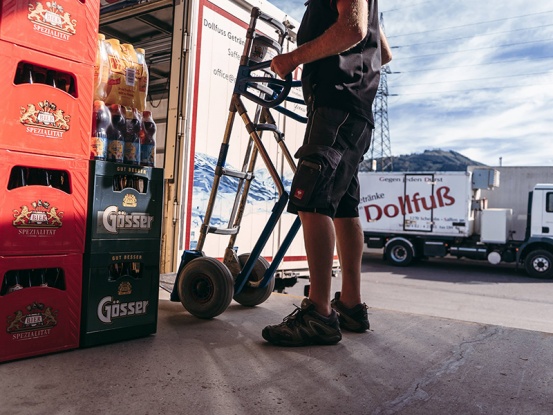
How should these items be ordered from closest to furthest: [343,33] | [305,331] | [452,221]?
[343,33] → [305,331] → [452,221]

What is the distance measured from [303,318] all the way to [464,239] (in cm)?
1418

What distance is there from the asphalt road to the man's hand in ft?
10.4

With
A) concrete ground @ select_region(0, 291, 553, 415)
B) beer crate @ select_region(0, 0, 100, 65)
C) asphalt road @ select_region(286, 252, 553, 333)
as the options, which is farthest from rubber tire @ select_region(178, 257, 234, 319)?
asphalt road @ select_region(286, 252, 553, 333)

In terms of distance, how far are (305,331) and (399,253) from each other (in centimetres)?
1408

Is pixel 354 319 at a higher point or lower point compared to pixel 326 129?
lower

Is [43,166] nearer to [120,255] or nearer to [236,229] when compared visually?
[120,255]

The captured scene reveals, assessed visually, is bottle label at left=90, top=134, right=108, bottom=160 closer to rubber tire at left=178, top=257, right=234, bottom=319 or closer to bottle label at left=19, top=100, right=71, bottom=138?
bottle label at left=19, top=100, right=71, bottom=138

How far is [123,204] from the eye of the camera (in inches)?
101

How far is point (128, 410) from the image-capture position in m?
1.65

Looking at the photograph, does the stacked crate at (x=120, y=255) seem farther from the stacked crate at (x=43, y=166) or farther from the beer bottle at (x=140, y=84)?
the beer bottle at (x=140, y=84)

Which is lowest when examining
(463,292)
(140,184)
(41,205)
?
(463,292)

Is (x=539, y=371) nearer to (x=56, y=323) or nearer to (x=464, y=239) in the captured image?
(x=56, y=323)

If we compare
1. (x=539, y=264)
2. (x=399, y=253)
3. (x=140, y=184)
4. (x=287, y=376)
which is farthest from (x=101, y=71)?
(x=399, y=253)

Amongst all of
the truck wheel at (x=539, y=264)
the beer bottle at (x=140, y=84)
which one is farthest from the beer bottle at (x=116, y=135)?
the truck wheel at (x=539, y=264)
